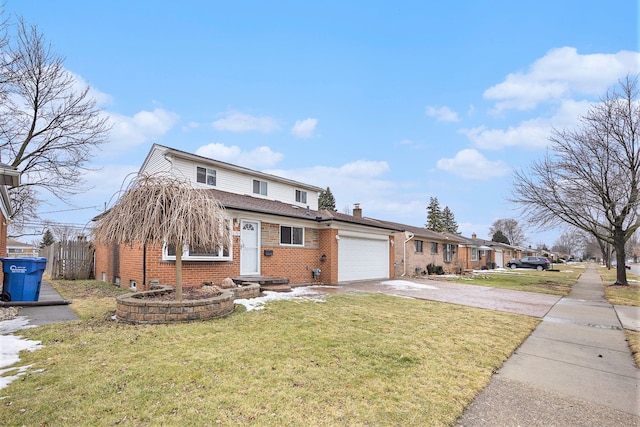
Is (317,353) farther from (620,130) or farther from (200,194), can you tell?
Answer: (620,130)

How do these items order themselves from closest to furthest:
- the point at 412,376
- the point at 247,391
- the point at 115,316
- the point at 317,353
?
the point at 247,391 < the point at 412,376 < the point at 317,353 < the point at 115,316

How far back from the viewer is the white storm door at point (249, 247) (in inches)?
484

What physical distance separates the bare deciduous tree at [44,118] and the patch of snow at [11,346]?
1204 cm

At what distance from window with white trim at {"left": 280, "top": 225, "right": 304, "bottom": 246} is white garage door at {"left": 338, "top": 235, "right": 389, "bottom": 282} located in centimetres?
208

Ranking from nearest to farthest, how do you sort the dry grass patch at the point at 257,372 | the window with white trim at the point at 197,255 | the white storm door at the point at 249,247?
the dry grass patch at the point at 257,372, the window with white trim at the point at 197,255, the white storm door at the point at 249,247

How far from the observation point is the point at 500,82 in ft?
49.4

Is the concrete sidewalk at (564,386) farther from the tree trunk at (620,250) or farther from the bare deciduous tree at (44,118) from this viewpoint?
the bare deciduous tree at (44,118)

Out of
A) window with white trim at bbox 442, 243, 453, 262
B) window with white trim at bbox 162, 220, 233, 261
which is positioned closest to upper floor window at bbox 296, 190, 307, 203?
window with white trim at bbox 162, 220, 233, 261

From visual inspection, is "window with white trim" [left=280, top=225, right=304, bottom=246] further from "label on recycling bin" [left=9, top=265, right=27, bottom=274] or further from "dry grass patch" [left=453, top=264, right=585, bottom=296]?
"dry grass patch" [left=453, top=264, right=585, bottom=296]

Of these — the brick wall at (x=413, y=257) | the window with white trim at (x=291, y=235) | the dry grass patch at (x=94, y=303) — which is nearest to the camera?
the dry grass patch at (x=94, y=303)

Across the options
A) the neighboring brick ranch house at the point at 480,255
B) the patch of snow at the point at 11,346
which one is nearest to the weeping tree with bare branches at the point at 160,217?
the patch of snow at the point at 11,346

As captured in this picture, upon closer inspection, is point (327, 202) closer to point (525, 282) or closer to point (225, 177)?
point (525, 282)

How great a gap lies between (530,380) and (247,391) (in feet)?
12.2

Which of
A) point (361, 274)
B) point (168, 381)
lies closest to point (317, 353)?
point (168, 381)
